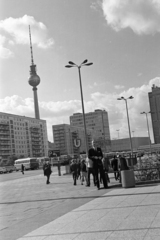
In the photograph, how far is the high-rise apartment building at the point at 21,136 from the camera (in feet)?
452

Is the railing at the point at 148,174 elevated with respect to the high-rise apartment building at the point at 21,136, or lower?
lower

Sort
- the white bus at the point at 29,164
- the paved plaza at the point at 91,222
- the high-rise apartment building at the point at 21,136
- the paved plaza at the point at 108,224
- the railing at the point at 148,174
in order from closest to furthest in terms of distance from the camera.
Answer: the paved plaza at the point at 108,224 → the paved plaza at the point at 91,222 → the railing at the point at 148,174 → the white bus at the point at 29,164 → the high-rise apartment building at the point at 21,136

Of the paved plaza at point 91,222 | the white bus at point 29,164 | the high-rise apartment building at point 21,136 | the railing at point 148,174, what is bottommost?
the paved plaza at point 91,222

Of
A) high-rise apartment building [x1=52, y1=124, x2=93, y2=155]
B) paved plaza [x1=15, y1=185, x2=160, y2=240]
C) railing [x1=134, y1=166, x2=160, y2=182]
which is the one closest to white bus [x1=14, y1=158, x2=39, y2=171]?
railing [x1=134, y1=166, x2=160, y2=182]

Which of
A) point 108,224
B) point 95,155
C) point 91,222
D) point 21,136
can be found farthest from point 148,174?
point 21,136

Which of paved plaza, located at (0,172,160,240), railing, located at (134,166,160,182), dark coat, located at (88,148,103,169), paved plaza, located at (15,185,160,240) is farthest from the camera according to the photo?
railing, located at (134,166,160,182)

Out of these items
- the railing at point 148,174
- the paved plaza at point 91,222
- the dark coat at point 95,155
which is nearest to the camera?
the paved plaza at point 91,222

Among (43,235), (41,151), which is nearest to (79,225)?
(43,235)

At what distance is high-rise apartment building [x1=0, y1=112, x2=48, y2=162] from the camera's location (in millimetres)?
137625

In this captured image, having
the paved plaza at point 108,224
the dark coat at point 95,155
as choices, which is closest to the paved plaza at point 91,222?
the paved plaza at point 108,224

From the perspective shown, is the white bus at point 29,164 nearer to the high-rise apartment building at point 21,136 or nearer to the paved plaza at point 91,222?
the high-rise apartment building at point 21,136

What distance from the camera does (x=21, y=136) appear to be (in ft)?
487

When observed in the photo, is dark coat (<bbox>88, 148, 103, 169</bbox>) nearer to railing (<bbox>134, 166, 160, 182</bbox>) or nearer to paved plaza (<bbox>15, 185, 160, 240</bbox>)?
railing (<bbox>134, 166, 160, 182</bbox>)

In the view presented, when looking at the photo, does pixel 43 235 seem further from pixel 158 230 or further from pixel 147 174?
pixel 147 174
